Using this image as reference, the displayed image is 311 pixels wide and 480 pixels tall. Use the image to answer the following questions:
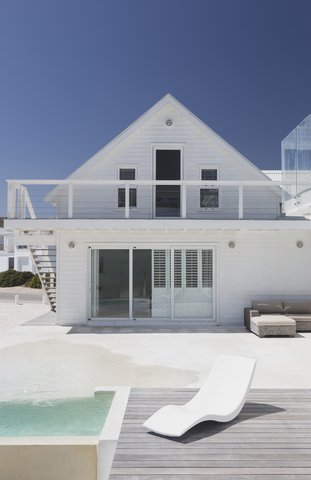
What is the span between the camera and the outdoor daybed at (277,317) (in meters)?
10.6

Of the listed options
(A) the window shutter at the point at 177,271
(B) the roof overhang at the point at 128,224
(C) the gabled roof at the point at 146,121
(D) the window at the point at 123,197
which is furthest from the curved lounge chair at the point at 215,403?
(C) the gabled roof at the point at 146,121

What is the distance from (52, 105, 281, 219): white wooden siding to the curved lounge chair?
8.12m

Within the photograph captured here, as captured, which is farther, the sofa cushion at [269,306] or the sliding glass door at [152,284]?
the sliding glass door at [152,284]

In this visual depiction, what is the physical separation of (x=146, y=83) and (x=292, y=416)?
117 feet

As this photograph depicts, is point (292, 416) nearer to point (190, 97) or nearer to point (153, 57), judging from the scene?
point (153, 57)

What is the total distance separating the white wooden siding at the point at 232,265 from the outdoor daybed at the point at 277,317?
2.25 ft

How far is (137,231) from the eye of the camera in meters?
12.3

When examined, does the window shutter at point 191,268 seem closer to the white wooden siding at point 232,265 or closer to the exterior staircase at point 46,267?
the white wooden siding at point 232,265

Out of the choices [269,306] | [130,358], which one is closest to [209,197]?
[269,306]

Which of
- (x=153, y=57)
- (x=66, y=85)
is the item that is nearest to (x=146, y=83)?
(x=153, y=57)

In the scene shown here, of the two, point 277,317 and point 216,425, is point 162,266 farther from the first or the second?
point 216,425

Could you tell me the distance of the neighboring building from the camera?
40094 millimetres

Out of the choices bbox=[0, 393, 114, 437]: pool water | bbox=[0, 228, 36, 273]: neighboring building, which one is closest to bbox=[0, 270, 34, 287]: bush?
bbox=[0, 228, 36, 273]: neighboring building

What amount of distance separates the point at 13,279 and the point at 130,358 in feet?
89.5
